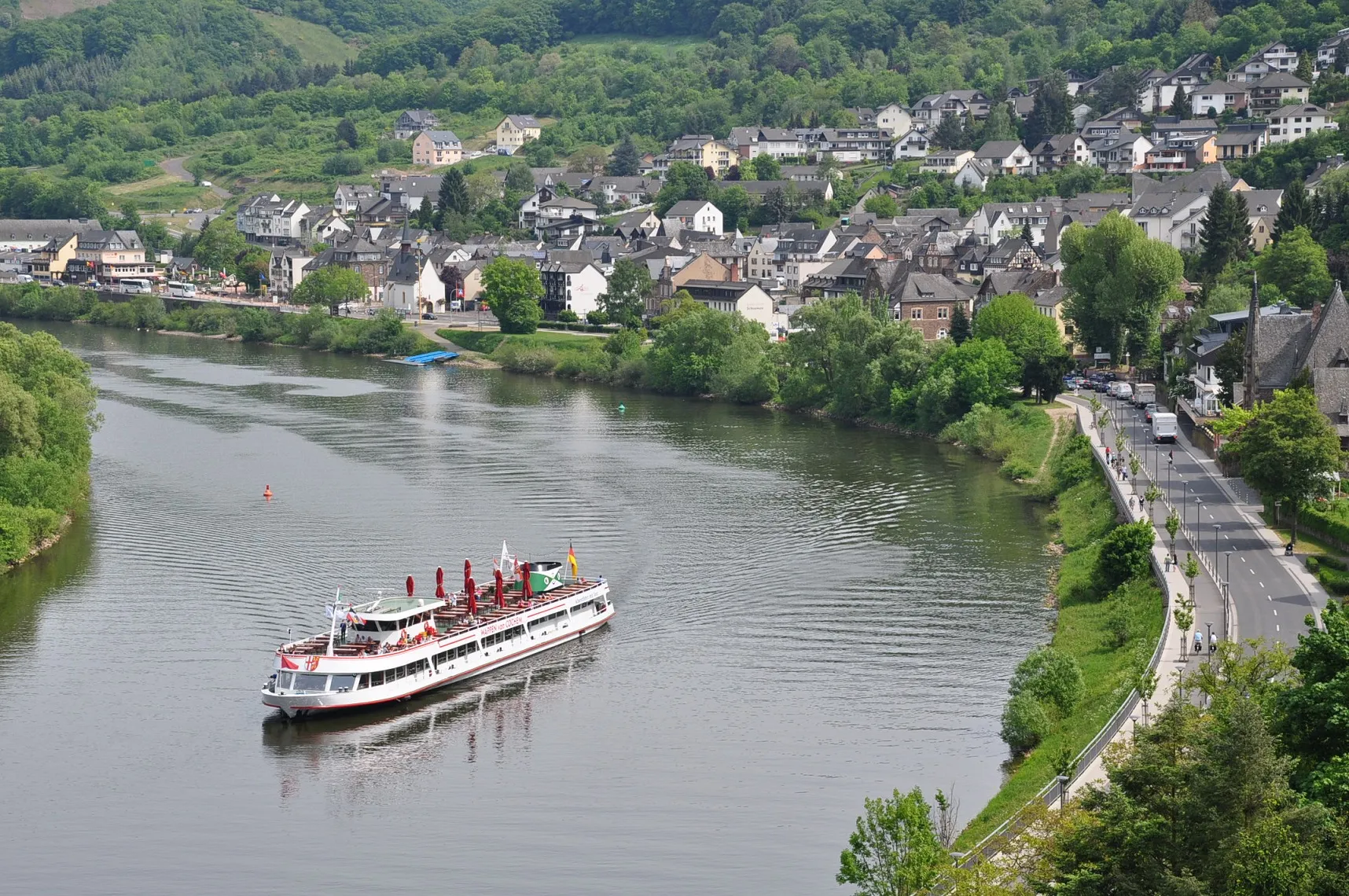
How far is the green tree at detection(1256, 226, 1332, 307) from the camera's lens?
252 ft

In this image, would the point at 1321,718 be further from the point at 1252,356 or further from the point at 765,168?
the point at 765,168

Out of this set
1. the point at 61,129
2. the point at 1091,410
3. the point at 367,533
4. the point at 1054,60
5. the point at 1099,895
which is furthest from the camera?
the point at 61,129

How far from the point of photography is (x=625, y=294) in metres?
102

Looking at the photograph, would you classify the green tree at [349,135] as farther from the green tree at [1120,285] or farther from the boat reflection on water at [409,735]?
the boat reflection on water at [409,735]

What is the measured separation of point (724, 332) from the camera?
84562 millimetres

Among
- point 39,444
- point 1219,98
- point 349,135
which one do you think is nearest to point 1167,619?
point 39,444

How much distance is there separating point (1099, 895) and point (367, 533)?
103 ft

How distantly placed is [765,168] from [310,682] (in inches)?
4178

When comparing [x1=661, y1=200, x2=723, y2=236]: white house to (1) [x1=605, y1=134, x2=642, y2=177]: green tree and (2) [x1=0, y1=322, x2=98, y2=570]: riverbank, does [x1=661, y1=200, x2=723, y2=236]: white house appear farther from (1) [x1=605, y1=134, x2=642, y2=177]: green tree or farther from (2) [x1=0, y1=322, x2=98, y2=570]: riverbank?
(2) [x1=0, y1=322, x2=98, y2=570]: riverbank

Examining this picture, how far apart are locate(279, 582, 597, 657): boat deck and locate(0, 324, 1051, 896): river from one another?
136 cm

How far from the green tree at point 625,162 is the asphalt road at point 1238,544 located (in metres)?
93.4

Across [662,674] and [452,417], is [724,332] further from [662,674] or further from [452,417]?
[662,674]

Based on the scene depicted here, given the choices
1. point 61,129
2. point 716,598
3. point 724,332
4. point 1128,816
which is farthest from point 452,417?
point 61,129

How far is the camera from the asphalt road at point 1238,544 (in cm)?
3828
